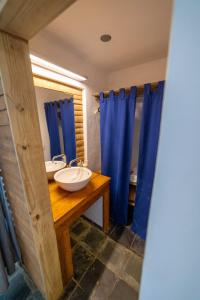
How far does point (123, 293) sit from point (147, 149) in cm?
139

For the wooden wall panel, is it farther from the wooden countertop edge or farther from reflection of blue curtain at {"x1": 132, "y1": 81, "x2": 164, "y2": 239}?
reflection of blue curtain at {"x1": 132, "y1": 81, "x2": 164, "y2": 239}

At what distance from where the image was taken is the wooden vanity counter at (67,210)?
1.06 meters

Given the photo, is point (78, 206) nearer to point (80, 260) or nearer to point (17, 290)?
point (80, 260)

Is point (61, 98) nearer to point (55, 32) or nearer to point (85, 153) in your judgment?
point (55, 32)

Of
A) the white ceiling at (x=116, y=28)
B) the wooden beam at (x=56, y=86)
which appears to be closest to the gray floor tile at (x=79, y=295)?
the wooden beam at (x=56, y=86)

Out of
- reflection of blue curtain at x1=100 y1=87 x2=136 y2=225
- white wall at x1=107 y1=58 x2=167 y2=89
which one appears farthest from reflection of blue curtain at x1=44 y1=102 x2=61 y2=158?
white wall at x1=107 y1=58 x2=167 y2=89

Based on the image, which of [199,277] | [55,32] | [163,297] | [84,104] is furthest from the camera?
[84,104]

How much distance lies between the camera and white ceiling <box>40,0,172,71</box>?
94 centimetres

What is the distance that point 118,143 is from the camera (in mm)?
1657

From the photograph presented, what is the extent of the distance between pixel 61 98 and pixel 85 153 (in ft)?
Result: 2.73

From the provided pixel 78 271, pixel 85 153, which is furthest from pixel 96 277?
pixel 85 153

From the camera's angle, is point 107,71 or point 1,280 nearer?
point 1,280

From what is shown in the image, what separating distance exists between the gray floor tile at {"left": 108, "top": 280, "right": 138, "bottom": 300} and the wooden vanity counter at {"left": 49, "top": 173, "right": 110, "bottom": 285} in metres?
0.44

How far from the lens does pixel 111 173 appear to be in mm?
1842
